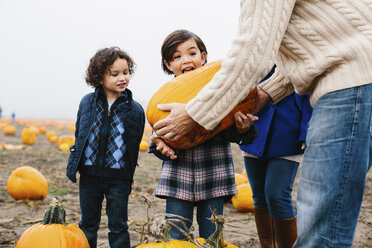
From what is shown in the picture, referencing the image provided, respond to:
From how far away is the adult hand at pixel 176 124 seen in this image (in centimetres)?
172

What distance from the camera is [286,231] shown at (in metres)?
2.42

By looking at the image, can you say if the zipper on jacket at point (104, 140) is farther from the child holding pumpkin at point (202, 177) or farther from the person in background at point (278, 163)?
the person in background at point (278, 163)

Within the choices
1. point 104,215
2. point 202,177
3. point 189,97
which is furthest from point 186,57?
point 104,215

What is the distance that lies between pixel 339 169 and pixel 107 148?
1783 mm

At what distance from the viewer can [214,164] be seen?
224 centimetres

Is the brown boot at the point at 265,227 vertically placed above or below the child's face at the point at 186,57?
below

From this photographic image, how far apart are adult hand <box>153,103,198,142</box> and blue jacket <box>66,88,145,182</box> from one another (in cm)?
88

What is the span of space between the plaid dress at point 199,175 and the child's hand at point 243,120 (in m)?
0.26

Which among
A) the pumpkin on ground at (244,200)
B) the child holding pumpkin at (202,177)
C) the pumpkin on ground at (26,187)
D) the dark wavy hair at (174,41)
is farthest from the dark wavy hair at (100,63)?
the pumpkin on ground at (244,200)

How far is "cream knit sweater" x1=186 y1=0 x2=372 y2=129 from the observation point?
1.32m

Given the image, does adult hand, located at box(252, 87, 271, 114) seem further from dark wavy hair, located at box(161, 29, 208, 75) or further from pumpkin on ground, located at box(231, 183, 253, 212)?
pumpkin on ground, located at box(231, 183, 253, 212)

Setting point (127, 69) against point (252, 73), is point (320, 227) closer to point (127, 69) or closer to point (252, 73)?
A: point (252, 73)

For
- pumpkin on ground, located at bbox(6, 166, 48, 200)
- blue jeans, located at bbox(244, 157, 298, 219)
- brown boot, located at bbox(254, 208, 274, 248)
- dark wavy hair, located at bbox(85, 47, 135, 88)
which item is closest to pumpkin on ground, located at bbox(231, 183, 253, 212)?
brown boot, located at bbox(254, 208, 274, 248)

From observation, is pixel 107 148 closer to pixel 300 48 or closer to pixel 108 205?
pixel 108 205
